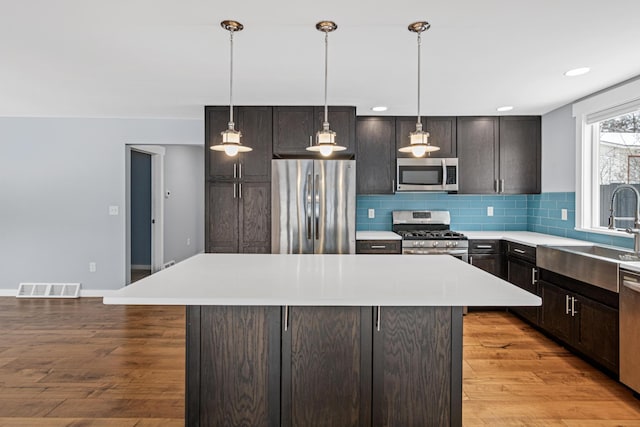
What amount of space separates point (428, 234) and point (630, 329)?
208 centimetres

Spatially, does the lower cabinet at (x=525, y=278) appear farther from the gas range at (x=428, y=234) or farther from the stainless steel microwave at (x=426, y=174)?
the stainless steel microwave at (x=426, y=174)

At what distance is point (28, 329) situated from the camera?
144 inches

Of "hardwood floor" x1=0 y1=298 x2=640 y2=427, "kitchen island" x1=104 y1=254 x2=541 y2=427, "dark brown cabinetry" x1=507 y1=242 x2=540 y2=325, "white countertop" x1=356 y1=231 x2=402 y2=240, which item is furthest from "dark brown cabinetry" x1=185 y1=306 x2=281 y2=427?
"dark brown cabinetry" x1=507 y1=242 x2=540 y2=325

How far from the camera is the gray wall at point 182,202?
6426 mm

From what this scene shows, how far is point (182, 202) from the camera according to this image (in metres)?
6.72

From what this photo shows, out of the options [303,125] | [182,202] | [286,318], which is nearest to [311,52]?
[303,125]

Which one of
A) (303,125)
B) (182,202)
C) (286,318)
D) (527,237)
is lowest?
(286,318)

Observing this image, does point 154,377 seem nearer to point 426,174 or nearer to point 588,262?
A: point 588,262

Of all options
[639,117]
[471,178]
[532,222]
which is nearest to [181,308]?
[471,178]

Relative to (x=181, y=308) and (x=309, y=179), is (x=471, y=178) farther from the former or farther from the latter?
(x=181, y=308)

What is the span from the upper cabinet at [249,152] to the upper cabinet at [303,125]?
0.10 m

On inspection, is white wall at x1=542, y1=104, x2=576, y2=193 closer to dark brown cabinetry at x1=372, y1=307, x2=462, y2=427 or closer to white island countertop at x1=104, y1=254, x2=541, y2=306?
white island countertop at x1=104, y1=254, x2=541, y2=306

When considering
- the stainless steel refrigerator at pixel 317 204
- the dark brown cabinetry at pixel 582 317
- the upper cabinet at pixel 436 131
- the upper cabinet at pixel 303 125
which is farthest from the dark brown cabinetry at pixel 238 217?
the dark brown cabinetry at pixel 582 317

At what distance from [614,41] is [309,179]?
8.35 feet
